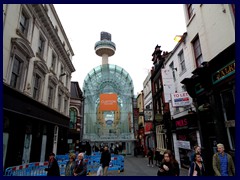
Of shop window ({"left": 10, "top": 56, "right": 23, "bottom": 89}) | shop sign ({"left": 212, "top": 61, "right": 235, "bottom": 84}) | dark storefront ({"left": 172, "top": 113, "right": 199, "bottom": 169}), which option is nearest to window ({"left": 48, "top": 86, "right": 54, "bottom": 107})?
shop window ({"left": 10, "top": 56, "right": 23, "bottom": 89})

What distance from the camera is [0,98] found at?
3.25 m

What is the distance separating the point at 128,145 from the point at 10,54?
21.9 metres

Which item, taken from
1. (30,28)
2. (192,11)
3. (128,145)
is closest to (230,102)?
(192,11)

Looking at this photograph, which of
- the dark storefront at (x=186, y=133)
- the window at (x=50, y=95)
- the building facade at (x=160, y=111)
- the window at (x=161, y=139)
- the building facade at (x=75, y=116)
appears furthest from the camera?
the building facade at (x=75, y=116)

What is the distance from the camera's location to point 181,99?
11008mm

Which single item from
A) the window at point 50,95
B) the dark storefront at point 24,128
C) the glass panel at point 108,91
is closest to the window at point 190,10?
the dark storefront at point 24,128

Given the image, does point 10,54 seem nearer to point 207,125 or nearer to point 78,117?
point 207,125

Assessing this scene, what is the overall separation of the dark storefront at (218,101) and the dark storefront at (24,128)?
409 inches

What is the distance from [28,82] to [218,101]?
1149 cm

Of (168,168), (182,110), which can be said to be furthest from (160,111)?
(168,168)

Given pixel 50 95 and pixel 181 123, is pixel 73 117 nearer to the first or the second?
pixel 50 95

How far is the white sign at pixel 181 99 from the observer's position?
1080 centimetres

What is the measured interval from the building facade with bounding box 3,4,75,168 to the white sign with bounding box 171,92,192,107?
10.00m

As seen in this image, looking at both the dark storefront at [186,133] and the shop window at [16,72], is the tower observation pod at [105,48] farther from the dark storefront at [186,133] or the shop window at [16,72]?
the shop window at [16,72]
